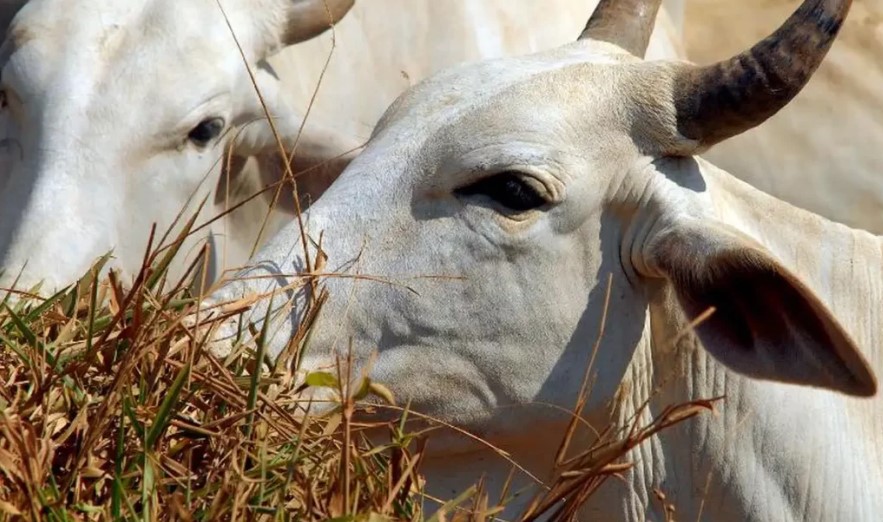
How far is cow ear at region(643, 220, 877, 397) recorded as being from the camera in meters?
3.22

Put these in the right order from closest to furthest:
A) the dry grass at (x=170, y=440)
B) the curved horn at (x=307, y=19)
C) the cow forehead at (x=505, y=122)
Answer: the dry grass at (x=170, y=440) < the cow forehead at (x=505, y=122) < the curved horn at (x=307, y=19)

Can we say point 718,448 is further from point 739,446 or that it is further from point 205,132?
point 205,132

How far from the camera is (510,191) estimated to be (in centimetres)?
352

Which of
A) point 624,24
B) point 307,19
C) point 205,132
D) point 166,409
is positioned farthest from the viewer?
point 307,19

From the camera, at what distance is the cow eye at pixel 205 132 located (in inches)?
211

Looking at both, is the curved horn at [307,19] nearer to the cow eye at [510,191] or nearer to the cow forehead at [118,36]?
the cow forehead at [118,36]

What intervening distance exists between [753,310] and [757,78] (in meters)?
0.48

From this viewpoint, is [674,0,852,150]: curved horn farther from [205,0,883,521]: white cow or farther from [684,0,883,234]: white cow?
[684,0,883,234]: white cow

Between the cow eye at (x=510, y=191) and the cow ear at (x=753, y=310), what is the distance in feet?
0.86

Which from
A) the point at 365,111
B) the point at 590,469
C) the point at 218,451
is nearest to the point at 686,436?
the point at 590,469

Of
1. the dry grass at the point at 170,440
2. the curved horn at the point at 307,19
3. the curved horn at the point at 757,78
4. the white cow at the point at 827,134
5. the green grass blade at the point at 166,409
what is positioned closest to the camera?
the dry grass at the point at 170,440

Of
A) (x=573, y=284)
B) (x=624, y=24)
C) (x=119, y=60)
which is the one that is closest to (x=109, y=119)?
(x=119, y=60)

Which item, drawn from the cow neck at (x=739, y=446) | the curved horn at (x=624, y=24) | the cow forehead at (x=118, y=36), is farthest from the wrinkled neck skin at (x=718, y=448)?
the cow forehead at (x=118, y=36)

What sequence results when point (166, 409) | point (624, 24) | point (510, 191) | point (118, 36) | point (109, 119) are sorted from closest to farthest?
point (166, 409), point (510, 191), point (624, 24), point (109, 119), point (118, 36)
